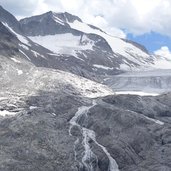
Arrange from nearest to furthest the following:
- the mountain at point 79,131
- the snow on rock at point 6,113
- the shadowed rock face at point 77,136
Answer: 1. the shadowed rock face at point 77,136
2. the mountain at point 79,131
3. the snow on rock at point 6,113

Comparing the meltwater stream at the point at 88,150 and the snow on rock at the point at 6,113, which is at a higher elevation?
the snow on rock at the point at 6,113

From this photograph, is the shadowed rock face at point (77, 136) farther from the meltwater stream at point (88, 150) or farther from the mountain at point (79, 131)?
the meltwater stream at point (88, 150)

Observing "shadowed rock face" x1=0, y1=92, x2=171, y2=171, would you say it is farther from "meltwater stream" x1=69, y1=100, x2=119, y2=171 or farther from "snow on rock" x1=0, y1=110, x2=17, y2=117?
"snow on rock" x1=0, y1=110, x2=17, y2=117

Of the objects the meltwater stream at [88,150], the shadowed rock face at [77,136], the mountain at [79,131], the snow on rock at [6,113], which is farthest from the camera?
the snow on rock at [6,113]

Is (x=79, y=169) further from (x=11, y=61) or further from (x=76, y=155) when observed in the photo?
(x=11, y=61)

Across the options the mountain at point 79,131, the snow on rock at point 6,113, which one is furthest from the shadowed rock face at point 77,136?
the snow on rock at point 6,113

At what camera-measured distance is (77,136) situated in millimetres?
120250

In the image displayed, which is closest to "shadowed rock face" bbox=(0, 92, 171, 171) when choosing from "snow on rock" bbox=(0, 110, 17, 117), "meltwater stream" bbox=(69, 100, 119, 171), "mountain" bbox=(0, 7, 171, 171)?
"mountain" bbox=(0, 7, 171, 171)

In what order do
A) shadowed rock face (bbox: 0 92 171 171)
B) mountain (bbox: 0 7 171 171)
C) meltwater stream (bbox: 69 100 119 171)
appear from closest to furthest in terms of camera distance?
meltwater stream (bbox: 69 100 119 171)
shadowed rock face (bbox: 0 92 171 171)
mountain (bbox: 0 7 171 171)

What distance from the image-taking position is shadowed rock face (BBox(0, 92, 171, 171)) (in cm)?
10906

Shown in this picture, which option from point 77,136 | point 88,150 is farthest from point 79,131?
point 88,150

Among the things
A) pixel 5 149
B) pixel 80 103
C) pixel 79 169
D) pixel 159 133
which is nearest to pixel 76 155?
pixel 79 169

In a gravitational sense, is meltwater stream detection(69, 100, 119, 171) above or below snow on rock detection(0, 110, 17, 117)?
below

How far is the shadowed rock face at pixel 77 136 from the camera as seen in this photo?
109062mm
